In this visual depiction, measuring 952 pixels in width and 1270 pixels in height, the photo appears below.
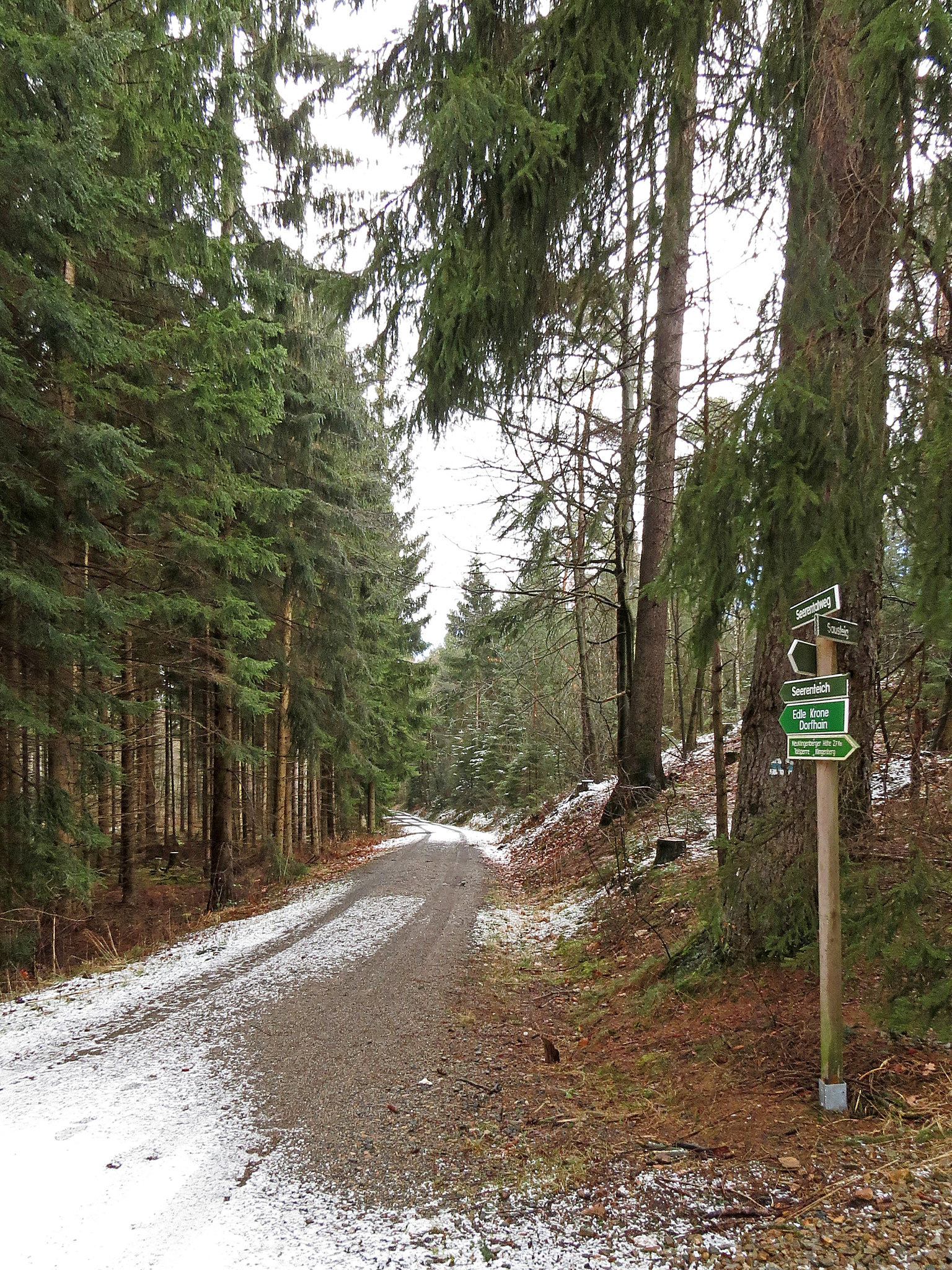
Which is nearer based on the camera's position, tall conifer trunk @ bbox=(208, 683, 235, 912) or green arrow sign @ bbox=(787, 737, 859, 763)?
green arrow sign @ bbox=(787, 737, 859, 763)

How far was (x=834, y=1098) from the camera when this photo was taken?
9.83 feet

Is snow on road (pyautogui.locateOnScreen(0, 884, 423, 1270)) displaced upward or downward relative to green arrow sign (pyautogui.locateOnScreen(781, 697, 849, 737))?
downward

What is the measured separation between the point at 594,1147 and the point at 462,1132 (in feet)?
2.31

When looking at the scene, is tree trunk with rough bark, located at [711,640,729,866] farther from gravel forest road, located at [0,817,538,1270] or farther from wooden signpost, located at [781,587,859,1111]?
gravel forest road, located at [0,817,538,1270]

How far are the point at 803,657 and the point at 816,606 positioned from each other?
281 mm

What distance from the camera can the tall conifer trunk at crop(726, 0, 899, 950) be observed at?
309 cm

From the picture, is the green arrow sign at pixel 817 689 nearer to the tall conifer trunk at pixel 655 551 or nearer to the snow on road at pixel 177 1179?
the snow on road at pixel 177 1179

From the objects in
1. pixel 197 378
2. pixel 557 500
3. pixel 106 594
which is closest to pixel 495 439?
pixel 557 500

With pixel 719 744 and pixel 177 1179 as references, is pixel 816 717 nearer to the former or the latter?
pixel 719 744

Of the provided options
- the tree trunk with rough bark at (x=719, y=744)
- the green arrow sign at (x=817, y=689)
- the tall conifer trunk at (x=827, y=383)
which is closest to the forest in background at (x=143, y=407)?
the tall conifer trunk at (x=827, y=383)

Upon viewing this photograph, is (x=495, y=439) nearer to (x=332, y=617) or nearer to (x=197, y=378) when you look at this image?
(x=197, y=378)

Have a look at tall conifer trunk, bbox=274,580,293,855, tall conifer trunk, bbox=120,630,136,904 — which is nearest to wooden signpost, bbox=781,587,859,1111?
tall conifer trunk, bbox=120,630,136,904

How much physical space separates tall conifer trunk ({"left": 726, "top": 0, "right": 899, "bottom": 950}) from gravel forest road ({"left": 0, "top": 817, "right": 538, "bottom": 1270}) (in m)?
2.63

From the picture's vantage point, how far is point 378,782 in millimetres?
26156
